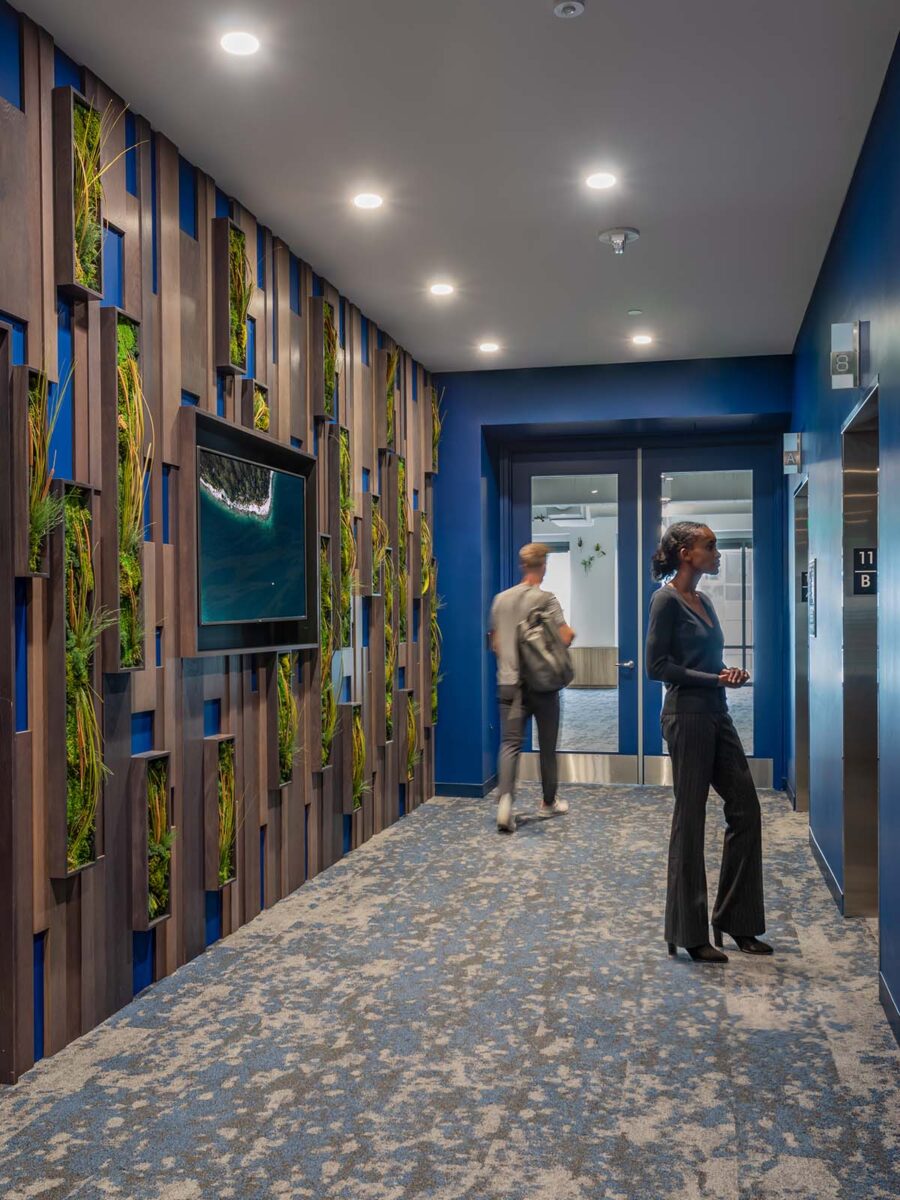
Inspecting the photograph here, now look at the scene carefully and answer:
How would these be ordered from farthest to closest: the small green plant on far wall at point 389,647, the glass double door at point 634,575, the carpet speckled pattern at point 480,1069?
the glass double door at point 634,575 → the small green plant on far wall at point 389,647 → the carpet speckled pattern at point 480,1069

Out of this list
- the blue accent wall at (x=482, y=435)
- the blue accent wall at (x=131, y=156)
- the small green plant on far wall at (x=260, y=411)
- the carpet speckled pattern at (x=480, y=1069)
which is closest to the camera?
the carpet speckled pattern at (x=480, y=1069)

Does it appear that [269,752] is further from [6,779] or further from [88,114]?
[88,114]

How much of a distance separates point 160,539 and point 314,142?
145 centimetres

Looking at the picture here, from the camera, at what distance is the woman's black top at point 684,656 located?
3.54 m

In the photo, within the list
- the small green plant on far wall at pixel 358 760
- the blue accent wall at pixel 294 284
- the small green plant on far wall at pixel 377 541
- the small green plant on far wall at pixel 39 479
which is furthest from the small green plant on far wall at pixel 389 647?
the small green plant on far wall at pixel 39 479

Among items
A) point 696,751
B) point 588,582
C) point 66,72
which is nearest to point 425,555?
point 588,582

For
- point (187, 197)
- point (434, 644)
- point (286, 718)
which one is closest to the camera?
point (187, 197)

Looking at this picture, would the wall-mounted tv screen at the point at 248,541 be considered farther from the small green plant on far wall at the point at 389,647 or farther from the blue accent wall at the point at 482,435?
the blue accent wall at the point at 482,435

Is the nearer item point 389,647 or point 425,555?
point 389,647

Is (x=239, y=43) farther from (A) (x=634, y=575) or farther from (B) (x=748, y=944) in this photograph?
(A) (x=634, y=575)

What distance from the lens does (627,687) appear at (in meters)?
7.51

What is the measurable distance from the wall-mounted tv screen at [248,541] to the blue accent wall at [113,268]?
0.61 metres

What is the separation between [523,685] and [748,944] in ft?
8.64

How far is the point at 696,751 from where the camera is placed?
3.53m
